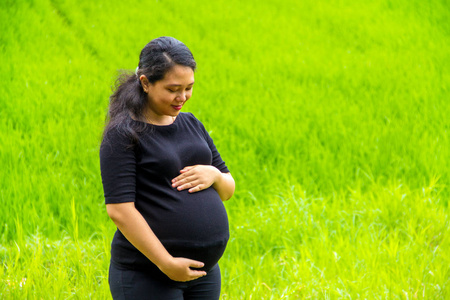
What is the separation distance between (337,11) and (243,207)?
18.5 ft

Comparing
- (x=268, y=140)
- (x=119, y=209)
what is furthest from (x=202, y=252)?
(x=268, y=140)

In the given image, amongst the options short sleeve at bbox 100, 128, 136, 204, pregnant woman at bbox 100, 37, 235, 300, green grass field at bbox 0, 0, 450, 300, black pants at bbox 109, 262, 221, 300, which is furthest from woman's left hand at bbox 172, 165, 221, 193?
green grass field at bbox 0, 0, 450, 300

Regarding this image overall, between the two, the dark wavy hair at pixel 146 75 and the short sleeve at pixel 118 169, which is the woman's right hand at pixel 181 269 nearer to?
the short sleeve at pixel 118 169

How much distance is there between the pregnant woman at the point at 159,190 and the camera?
1.81m

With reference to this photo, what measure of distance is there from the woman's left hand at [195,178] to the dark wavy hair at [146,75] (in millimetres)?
223

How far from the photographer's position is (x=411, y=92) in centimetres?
613

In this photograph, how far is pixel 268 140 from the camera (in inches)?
201

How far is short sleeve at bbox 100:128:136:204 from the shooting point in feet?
5.90

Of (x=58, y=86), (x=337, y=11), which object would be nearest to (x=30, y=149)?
(x=58, y=86)

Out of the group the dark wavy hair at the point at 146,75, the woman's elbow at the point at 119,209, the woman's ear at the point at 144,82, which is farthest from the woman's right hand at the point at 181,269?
the woman's ear at the point at 144,82

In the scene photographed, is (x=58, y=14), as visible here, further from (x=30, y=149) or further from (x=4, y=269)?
(x=4, y=269)

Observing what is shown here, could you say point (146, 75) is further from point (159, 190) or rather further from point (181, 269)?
point (181, 269)

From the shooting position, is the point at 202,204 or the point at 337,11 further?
the point at 337,11

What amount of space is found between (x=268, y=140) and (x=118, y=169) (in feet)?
11.1
